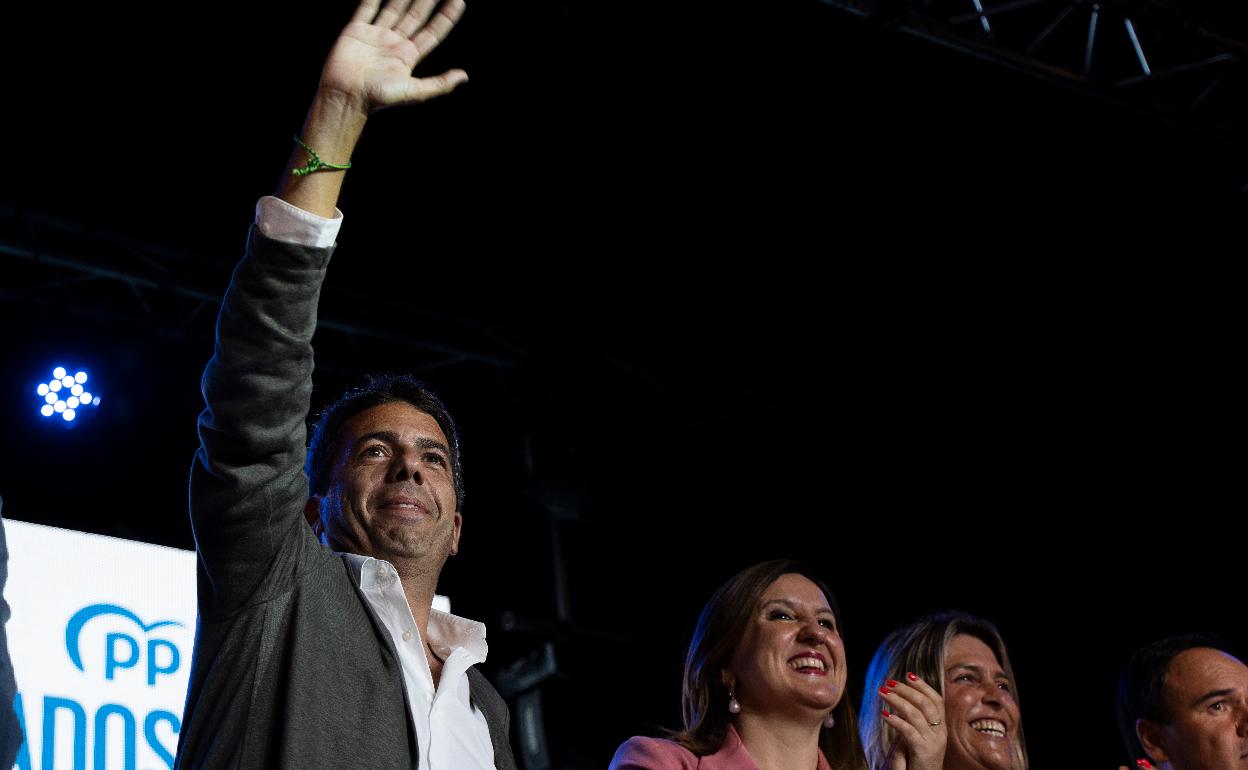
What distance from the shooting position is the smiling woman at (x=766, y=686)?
2756 mm

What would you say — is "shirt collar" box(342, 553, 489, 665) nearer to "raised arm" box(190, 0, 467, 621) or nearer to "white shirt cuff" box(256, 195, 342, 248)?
"raised arm" box(190, 0, 467, 621)

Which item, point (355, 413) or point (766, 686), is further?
point (766, 686)

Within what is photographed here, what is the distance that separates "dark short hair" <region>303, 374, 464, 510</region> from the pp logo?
142 cm

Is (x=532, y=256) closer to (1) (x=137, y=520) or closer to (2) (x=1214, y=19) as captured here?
(1) (x=137, y=520)

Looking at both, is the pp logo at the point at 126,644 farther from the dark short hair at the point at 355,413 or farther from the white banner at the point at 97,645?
the dark short hair at the point at 355,413

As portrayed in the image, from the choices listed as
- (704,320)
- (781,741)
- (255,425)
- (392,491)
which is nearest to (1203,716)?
(781,741)

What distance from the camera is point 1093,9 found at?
4523 mm

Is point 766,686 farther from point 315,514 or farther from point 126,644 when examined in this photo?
point 126,644

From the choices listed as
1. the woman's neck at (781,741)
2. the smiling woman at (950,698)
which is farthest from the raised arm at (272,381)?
the smiling woman at (950,698)

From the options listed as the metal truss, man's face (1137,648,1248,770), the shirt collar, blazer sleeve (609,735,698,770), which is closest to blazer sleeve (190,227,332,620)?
the shirt collar

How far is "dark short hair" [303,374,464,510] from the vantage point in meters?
2.35

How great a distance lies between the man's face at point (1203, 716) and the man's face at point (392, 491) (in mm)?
2053

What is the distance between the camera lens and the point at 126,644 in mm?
3580

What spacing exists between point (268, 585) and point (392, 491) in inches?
15.4
